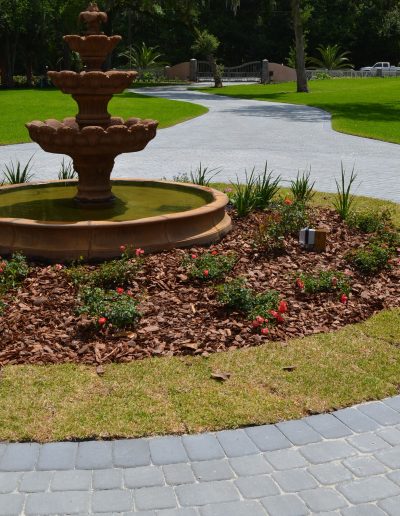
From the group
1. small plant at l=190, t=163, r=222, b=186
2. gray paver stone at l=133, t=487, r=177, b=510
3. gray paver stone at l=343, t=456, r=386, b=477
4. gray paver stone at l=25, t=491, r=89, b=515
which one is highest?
small plant at l=190, t=163, r=222, b=186

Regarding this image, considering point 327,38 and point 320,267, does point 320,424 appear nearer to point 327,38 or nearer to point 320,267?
point 320,267

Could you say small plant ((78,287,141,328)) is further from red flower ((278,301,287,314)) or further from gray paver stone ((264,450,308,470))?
gray paver stone ((264,450,308,470))

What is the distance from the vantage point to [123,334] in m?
5.77

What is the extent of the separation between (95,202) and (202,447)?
521 centimetres

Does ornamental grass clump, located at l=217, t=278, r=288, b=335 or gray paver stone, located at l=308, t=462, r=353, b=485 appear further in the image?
ornamental grass clump, located at l=217, t=278, r=288, b=335

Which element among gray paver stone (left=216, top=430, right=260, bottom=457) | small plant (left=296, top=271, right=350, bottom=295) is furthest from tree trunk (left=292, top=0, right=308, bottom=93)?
gray paver stone (left=216, top=430, right=260, bottom=457)

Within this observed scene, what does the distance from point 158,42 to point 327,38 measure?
14292 millimetres

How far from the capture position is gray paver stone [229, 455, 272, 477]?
3.97 meters

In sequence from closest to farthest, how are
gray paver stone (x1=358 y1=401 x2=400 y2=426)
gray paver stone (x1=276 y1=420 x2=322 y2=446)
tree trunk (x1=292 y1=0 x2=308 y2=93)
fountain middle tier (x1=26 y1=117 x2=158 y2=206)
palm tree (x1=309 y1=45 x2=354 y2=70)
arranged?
gray paver stone (x1=276 y1=420 x2=322 y2=446) → gray paver stone (x1=358 y1=401 x2=400 y2=426) → fountain middle tier (x1=26 y1=117 x2=158 y2=206) → tree trunk (x1=292 y1=0 x2=308 y2=93) → palm tree (x1=309 y1=45 x2=354 y2=70)

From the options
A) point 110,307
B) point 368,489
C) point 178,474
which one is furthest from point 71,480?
point 110,307

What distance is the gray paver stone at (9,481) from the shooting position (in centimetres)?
377

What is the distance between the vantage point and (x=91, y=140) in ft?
25.9

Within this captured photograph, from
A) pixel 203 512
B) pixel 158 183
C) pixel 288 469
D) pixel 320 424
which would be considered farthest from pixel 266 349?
pixel 158 183

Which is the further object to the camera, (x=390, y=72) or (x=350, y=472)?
(x=390, y=72)
